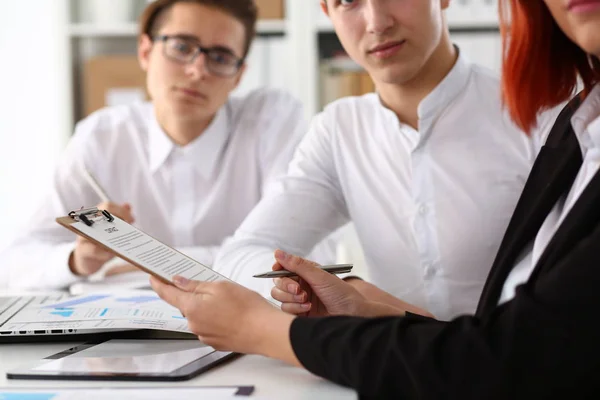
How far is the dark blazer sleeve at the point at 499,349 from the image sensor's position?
72 centimetres

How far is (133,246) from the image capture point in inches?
39.6

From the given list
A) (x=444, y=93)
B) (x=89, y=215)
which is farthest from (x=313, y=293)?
(x=444, y=93)

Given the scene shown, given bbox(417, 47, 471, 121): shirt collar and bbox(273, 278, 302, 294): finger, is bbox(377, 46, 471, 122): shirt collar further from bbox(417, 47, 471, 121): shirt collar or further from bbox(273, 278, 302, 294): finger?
bbox(273, 278, 302, 294): finger

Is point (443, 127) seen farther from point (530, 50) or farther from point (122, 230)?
point (122, 230)

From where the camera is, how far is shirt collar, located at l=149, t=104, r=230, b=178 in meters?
2.37

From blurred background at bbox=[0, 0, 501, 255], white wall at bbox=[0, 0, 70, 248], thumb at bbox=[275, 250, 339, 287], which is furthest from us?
blurred background at bbox=[0, 0, 501, 255]

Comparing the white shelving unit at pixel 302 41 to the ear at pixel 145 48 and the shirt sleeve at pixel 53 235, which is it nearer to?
the ear at pixel 145 48

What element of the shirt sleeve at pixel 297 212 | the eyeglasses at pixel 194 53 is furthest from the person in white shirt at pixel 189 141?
the shirt sleeve at pixel 297 212

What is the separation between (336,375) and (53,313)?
0.59 meters


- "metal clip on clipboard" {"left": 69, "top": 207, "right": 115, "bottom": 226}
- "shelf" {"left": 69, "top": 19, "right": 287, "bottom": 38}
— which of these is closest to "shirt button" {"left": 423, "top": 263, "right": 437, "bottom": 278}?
"metal clip on clipboard" {"left": 69, "top": 207, "right": 115, "bottom": 226}

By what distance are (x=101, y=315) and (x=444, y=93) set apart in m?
0.82

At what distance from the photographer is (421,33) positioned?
5.06 ft

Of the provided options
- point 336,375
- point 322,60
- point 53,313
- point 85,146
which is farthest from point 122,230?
point 322,60

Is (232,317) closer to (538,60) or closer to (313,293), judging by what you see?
(313,293)
